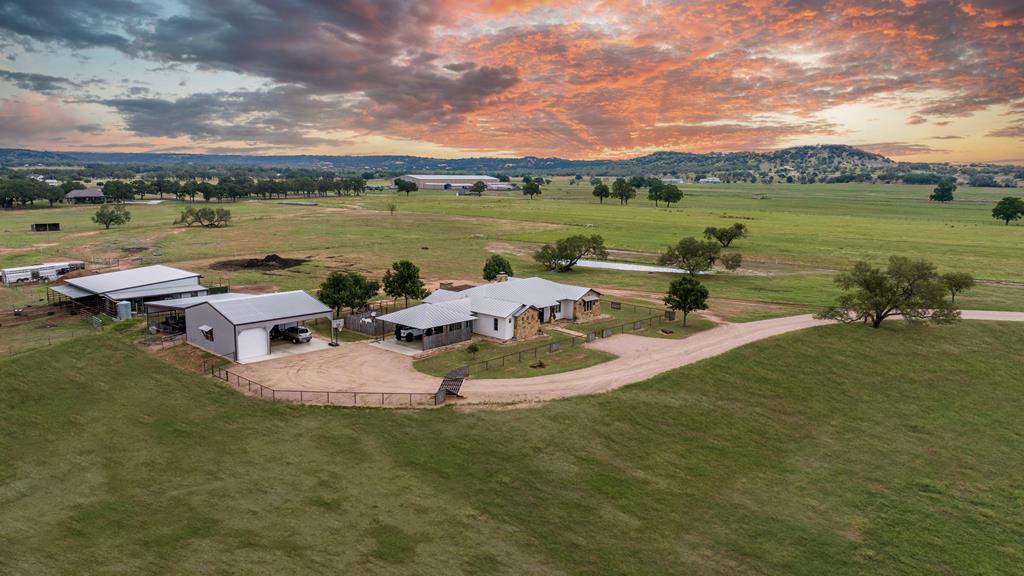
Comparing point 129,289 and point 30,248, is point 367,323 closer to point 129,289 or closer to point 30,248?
point 129,289

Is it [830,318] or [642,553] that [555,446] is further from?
[830,318]

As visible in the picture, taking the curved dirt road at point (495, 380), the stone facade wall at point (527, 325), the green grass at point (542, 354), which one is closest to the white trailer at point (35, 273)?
the curved dirt road at point (495, 380)

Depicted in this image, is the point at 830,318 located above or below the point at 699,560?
above

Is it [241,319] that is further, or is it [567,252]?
[567,252]

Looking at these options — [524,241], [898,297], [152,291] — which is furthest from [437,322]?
[524,241]

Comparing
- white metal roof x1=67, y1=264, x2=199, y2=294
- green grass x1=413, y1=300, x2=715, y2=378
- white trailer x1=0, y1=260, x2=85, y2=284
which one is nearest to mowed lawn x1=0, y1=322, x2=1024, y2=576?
green grass x1=413, y1=300, x2=715, y2=378

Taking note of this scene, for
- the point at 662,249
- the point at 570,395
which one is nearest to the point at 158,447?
the point at 570,395
